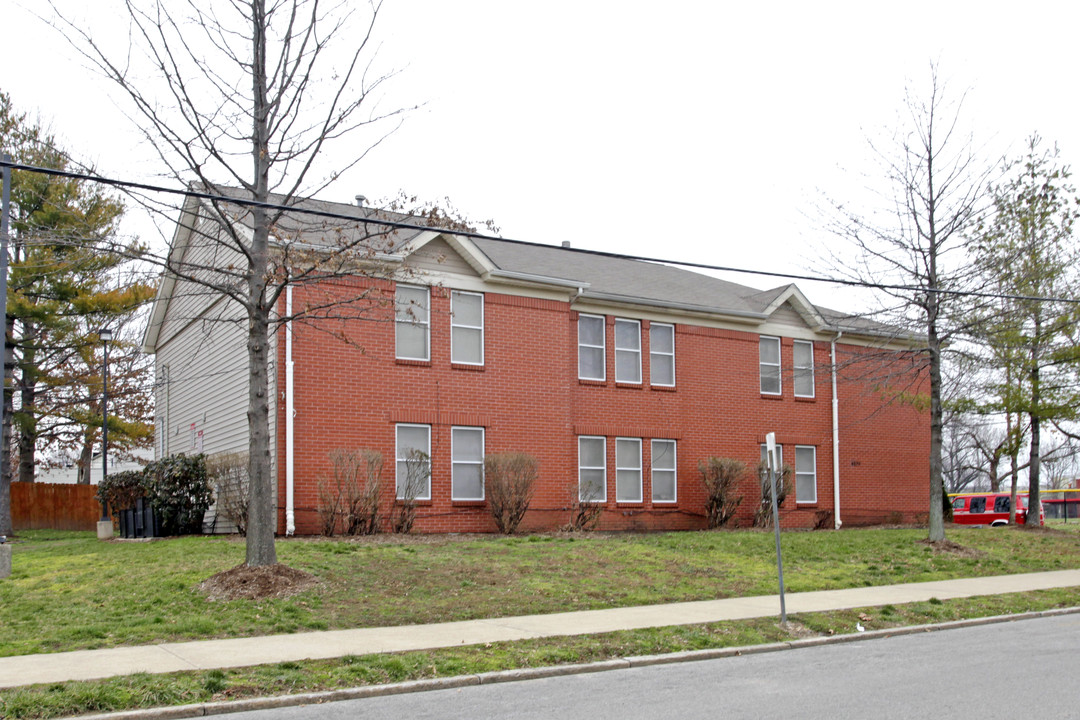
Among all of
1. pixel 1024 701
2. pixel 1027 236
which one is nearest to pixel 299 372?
pixel 1024 701

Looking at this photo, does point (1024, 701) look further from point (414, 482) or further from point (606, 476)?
point (606, 476)

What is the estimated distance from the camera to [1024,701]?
26.2ft

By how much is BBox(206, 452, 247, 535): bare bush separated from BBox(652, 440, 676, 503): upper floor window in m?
9.91

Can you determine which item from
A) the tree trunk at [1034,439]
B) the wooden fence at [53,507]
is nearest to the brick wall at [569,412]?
the tree trunk at [1034,439]

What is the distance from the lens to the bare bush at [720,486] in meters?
24.6

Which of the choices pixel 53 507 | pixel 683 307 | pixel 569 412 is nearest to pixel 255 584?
pixel 569 412

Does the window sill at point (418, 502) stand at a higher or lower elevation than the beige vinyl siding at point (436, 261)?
lower

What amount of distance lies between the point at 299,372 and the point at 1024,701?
14.8 meters

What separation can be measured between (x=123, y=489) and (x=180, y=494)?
2.29 metres

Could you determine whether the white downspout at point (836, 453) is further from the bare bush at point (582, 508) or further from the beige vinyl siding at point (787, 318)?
the bare bush at point (582, 508)

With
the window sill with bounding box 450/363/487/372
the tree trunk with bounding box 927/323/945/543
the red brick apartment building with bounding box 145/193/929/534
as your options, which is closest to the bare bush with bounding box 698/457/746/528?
the red brick apartment building with bounding box 145/193/929/534

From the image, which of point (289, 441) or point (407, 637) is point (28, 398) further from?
point (407, 637)

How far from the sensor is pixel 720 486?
2462 cm

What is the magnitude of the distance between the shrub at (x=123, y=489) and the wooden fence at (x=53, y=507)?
10295 millimetres
